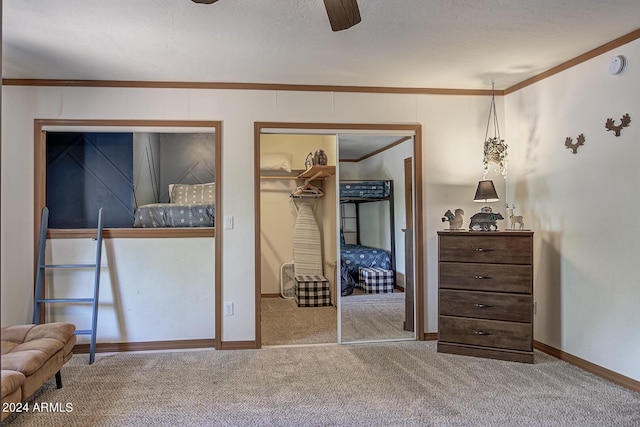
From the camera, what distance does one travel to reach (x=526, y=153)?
153 inches

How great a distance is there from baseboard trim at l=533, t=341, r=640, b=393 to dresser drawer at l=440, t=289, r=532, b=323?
1.51 ft

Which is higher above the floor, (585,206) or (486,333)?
(585,206)

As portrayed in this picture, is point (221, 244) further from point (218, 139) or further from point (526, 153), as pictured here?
point (526, 153)

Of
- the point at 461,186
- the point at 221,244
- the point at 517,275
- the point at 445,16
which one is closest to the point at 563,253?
the point at 517,275

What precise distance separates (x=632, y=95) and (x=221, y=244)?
326cm

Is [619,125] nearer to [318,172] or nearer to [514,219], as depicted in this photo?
[514,219]

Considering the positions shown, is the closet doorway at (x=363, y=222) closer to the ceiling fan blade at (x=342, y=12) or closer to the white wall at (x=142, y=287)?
the white wall at (x=142, y=287)

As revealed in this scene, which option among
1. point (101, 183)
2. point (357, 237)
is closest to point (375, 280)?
point (357, 237)

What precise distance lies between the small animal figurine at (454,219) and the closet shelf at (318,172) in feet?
4.88

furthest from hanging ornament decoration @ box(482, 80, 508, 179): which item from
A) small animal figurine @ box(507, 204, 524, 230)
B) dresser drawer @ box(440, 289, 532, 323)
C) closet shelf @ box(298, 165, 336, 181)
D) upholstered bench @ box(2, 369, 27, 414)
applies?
upholstered bench @ box(2, 369, 27, 414)

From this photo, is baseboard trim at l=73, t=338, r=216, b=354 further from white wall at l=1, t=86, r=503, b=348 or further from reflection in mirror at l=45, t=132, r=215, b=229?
reflection in mirror at l=45, t=132, r=215, b=229

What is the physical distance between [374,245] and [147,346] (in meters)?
2.27

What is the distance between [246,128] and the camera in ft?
12.6

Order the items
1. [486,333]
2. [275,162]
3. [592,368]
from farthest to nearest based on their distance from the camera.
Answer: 1. [275,162]
2. [486,333]
3. [592,368]
